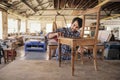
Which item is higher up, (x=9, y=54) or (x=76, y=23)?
Answer: (x=76, y=23)

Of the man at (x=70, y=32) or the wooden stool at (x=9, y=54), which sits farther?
the wooden stool at (x=9, y=54)

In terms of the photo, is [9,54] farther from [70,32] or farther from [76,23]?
[76,23]

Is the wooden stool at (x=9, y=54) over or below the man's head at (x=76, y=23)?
below

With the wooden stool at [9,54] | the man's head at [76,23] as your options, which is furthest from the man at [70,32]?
the wooden stool at [9,54]

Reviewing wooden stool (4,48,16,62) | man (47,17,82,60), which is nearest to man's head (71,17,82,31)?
man (47,17,82,60)

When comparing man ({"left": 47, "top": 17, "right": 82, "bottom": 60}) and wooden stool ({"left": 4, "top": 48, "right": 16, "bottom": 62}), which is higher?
man ({"left": 47, "top": 17, "right": 82, "bottom": 60})

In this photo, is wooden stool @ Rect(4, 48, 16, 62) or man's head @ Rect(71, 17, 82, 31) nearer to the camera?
man's head @ Rect(71, 17, 82, 31)

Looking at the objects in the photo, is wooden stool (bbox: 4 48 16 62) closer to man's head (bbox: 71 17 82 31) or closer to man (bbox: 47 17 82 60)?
man (bbox: 47 17 82 60)

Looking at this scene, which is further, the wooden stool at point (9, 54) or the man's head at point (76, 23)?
the wooden stool at point (9, 54)

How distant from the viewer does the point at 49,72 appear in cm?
279

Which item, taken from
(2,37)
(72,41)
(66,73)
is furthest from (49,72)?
(2,37)

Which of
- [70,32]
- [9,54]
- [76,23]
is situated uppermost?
[76,23]

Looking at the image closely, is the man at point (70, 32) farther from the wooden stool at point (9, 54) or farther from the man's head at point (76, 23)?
the wooden stool at point (9, 54)

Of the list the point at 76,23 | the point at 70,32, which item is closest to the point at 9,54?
the point at 70,32
